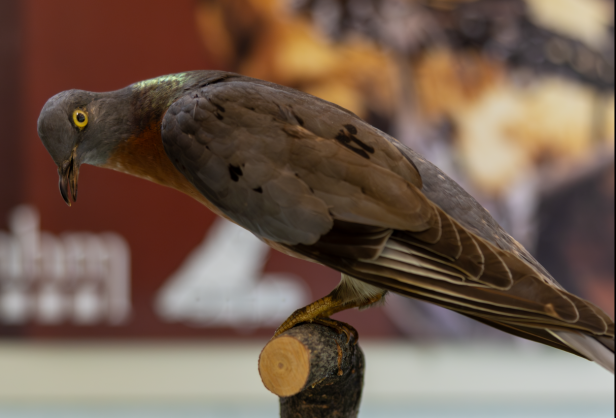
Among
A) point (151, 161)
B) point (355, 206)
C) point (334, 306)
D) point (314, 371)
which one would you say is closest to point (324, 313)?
point (334, 306)

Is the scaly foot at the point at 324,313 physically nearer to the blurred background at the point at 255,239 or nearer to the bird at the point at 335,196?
the bird at the point at 335,196

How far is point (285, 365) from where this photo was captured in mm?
1230

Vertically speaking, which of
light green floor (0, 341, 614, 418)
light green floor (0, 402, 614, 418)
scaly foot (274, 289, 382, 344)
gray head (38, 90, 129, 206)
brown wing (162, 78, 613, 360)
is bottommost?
light green floor (0, 402, 614, 418)

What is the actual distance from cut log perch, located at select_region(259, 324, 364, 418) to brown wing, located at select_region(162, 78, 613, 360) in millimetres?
217

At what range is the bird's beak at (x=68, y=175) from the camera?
1.33m

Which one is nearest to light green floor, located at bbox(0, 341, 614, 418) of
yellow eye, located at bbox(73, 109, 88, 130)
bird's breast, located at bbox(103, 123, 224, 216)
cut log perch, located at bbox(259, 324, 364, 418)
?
cut log perch, located at bbox(259, 324, 364, 418)

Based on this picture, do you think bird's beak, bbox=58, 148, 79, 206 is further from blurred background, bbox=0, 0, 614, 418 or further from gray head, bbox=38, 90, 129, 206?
blurred background, bbox=0, 0, 614, 418

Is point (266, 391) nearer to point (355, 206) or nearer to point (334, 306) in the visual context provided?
point (334, 306)

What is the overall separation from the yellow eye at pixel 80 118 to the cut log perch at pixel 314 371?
703 millimetres

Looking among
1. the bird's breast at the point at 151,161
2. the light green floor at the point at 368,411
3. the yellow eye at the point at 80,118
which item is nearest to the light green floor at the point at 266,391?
the light green floor at the point at 368,411

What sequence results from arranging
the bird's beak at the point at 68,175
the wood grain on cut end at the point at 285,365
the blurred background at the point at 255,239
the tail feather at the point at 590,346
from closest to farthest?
the tail feather at the point at 590,346, the wood grain on cut end at the point at 285,365, the bird's beak at the point at 68,175, the blurred background at the point at 255,239

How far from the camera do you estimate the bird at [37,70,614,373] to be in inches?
43.3

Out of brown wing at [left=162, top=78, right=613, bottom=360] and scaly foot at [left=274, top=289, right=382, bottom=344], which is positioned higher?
brown wing at [left=162, top=78, right=613, bottom=360]

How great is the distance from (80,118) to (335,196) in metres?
0.68
